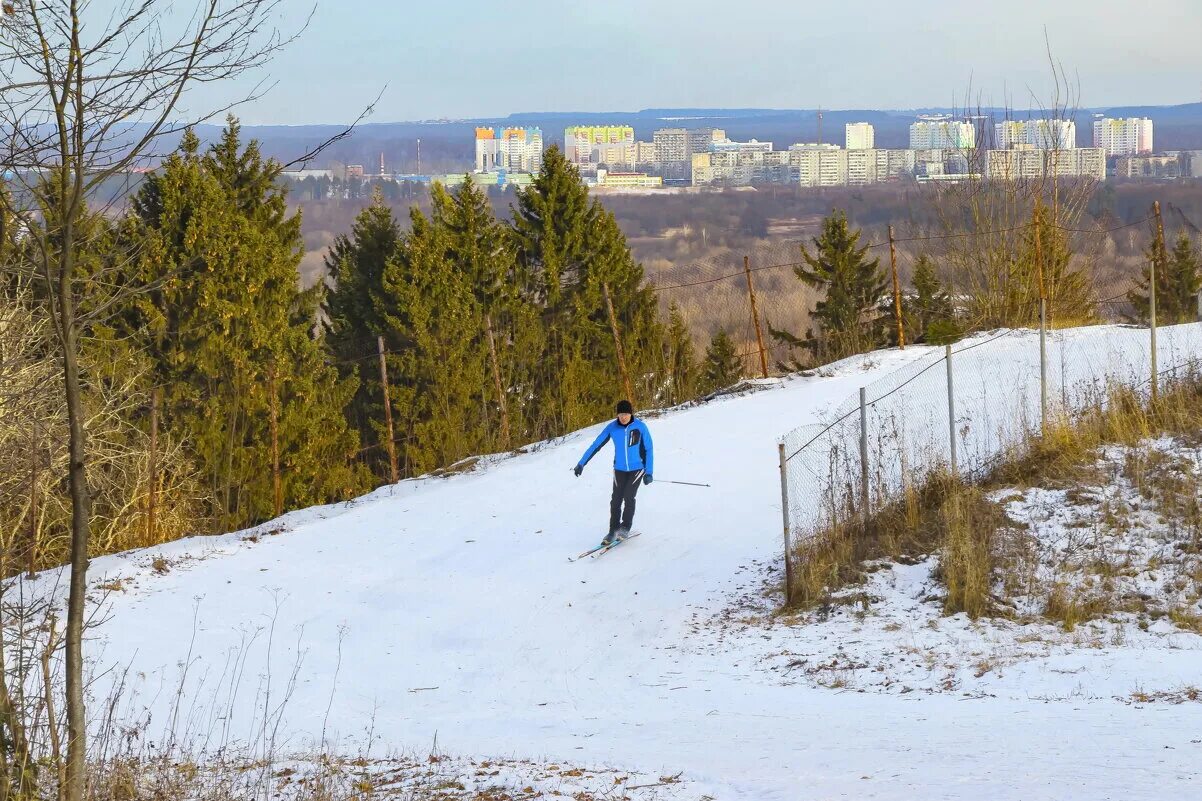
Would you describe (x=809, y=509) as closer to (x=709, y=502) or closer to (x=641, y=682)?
(x=709, y=502)

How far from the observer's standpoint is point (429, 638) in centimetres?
1223

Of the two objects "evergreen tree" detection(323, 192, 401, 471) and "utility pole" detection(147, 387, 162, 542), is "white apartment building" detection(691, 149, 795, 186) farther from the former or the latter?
"utility pole" detection(147, 387, 162, 542)

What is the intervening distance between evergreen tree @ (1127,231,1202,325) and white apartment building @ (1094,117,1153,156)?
117 metres

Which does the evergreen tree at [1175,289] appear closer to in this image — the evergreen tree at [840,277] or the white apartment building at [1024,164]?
the white apartment building at [1024,164]

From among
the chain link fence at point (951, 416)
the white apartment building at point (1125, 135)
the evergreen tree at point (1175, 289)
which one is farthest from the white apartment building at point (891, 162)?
the chain link fence at point (951, 416)

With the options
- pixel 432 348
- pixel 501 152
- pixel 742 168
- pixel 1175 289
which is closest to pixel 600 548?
pixel 432 348

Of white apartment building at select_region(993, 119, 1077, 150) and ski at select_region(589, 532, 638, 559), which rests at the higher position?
white apartment building at select_region(993, 119, 1077, 150)

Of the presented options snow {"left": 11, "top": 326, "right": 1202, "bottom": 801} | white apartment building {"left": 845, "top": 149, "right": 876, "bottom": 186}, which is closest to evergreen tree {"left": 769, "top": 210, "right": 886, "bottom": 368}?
snow {"left": 11, "top": 326, "right": 1202, "bottom": 801}

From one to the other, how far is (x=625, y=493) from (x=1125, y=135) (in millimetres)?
173994

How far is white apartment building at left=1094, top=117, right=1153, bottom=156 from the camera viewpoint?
506 feet

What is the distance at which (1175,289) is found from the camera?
41469mm

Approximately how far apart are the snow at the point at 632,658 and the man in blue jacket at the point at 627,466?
32cm

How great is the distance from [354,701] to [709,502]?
6.81 m

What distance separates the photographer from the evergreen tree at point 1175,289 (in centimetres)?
3170
